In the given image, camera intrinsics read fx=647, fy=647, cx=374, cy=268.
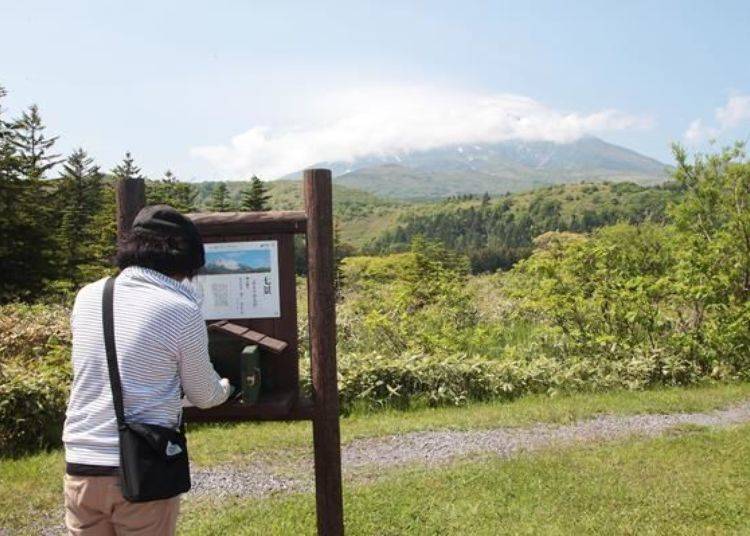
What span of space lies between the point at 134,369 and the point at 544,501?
374 centimetres

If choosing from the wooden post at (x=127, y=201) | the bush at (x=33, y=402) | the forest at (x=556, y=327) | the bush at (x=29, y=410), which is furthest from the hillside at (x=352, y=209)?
the wooden post at (x=127, y=201)

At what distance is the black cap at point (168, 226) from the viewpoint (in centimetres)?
246

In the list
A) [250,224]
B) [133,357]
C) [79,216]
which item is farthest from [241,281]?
[79,216]

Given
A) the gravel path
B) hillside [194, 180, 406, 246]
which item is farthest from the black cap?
hillside [194, 180, 406, 246]

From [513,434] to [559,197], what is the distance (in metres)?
110

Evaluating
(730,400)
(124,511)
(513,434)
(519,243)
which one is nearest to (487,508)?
(513,434)

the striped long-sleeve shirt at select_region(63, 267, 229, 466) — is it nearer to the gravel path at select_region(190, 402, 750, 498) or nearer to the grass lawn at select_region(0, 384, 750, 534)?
the grass lawn at select_region(0, 384, 750, 534)

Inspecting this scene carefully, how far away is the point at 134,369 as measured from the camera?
2324 mm

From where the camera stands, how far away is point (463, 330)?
1126 cm

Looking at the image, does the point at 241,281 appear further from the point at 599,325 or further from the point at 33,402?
the point at 599,325

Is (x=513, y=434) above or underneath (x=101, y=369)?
underneath

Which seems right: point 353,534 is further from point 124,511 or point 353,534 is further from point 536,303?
point 536,303

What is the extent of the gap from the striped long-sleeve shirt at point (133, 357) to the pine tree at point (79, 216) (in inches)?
875

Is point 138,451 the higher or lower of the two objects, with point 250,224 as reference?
lower
